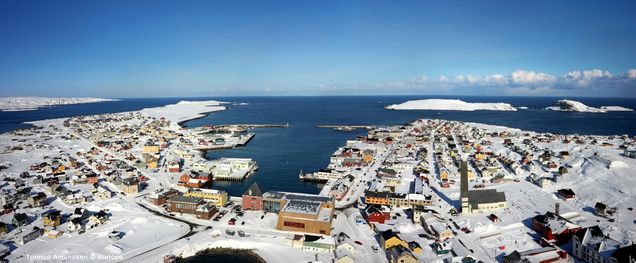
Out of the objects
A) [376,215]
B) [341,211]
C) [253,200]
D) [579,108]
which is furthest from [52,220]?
[579,108]

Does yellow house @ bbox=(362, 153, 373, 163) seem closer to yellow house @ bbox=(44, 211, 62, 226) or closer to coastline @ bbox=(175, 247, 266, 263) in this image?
coastline @ bbox=(175, 247, 266, 263)

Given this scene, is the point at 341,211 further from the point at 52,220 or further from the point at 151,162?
the point at 151,162

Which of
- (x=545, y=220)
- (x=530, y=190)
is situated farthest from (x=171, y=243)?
(x=530, y=190)

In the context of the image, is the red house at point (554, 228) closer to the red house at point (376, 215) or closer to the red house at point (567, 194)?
the red house at point (567, 194)

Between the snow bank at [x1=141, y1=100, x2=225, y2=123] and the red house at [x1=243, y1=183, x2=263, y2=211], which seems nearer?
the red house at [x1=243, y1=183, x2=263, y2=211]

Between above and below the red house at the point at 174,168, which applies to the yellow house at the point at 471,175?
below

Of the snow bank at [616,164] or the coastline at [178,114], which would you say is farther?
the coastline at [178,114]

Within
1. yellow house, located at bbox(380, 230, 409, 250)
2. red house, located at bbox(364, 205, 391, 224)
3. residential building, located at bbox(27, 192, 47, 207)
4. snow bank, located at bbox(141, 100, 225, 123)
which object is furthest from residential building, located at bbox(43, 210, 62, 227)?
snow bank, located at bbox(141, 100, 225, 123)

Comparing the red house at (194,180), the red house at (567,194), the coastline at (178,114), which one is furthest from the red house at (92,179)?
the coastline at (178,114)

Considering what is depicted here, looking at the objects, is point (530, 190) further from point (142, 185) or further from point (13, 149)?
point (13, 149)
